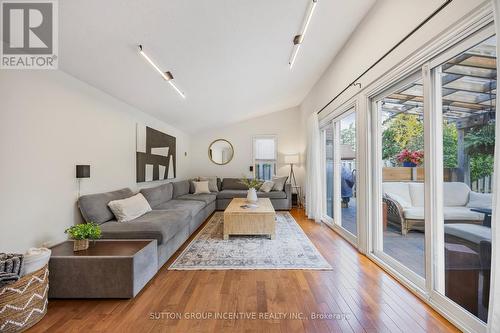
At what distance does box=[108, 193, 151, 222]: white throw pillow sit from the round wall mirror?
157 inches

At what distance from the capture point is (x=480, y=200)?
157 centimetres

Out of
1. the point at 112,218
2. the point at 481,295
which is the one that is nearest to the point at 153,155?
the point at 112,218

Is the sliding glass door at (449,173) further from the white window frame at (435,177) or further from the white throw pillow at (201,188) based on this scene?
the white throw pillow at (201,188)

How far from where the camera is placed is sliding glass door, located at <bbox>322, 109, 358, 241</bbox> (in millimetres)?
3703

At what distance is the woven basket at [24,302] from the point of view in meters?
1.48

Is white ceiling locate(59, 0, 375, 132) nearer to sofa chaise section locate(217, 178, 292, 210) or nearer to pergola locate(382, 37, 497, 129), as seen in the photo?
pergola locate(382, 37, 497, 129)

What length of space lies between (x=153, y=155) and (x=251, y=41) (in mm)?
3093

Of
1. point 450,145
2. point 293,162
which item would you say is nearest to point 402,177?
point 450,145

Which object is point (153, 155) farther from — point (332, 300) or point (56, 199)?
point (332, 300)

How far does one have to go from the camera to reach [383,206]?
9.02 ft

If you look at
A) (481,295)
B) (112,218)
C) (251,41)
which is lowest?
(481,295)

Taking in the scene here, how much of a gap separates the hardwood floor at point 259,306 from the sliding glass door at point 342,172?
1488 mm

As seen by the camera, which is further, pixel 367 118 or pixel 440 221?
pixel 367 118

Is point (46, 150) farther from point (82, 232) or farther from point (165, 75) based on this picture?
point (165, 75)
